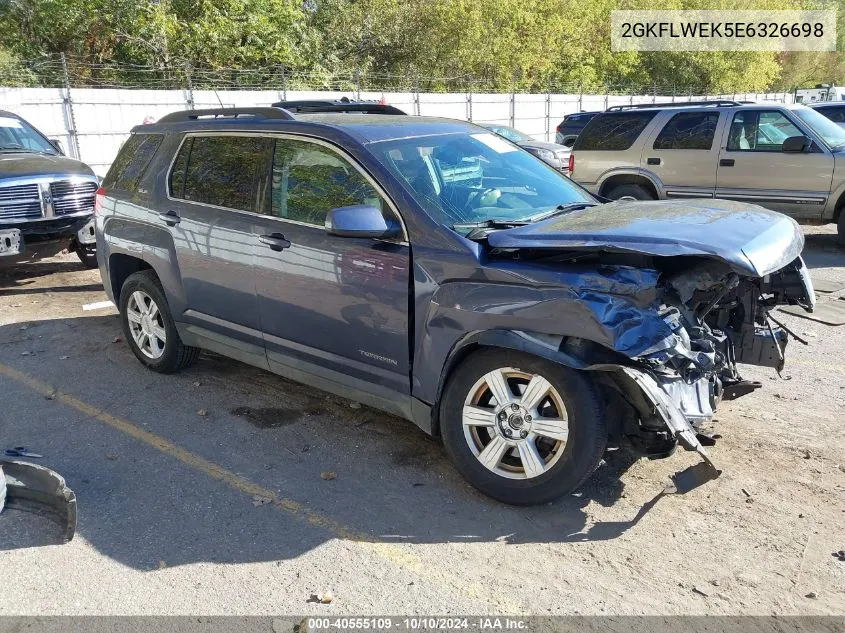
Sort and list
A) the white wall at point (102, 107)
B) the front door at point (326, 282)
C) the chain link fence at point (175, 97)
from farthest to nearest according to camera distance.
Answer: the chain link fence at point (175, 97)
the white wall at point (102, 107)
the front door at point (326, 282)

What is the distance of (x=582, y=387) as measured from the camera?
11.4 feet

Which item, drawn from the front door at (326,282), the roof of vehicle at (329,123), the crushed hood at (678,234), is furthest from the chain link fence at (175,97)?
the crushed hood at (678,234)

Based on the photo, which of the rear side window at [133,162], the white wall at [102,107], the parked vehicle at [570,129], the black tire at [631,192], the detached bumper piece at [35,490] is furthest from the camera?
the parked vehicle at [570,129]

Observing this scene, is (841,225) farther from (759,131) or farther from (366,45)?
(366,45)

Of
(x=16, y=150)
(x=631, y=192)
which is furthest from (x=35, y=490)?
(x=631, y=192)

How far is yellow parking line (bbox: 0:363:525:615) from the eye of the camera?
318cm

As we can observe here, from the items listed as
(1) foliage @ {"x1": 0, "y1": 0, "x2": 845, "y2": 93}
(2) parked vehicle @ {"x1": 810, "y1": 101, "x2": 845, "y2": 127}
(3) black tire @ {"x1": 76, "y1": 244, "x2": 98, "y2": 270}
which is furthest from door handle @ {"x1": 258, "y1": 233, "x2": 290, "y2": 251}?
(1) foliage @ {"x1": 0, "y1": 0, "x2": 845, "y2": 93}

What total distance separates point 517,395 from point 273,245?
182 cm

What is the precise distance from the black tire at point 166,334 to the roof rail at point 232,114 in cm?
119

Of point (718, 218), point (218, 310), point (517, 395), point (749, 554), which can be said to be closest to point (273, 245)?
point (218, 310)

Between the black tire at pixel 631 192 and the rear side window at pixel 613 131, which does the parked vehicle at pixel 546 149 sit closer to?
the rear side window at pixel 613 131

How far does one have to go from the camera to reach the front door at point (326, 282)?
159 inches

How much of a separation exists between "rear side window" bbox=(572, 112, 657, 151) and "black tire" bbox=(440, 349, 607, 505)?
7905 millimetres

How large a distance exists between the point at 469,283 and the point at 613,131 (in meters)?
8.02
